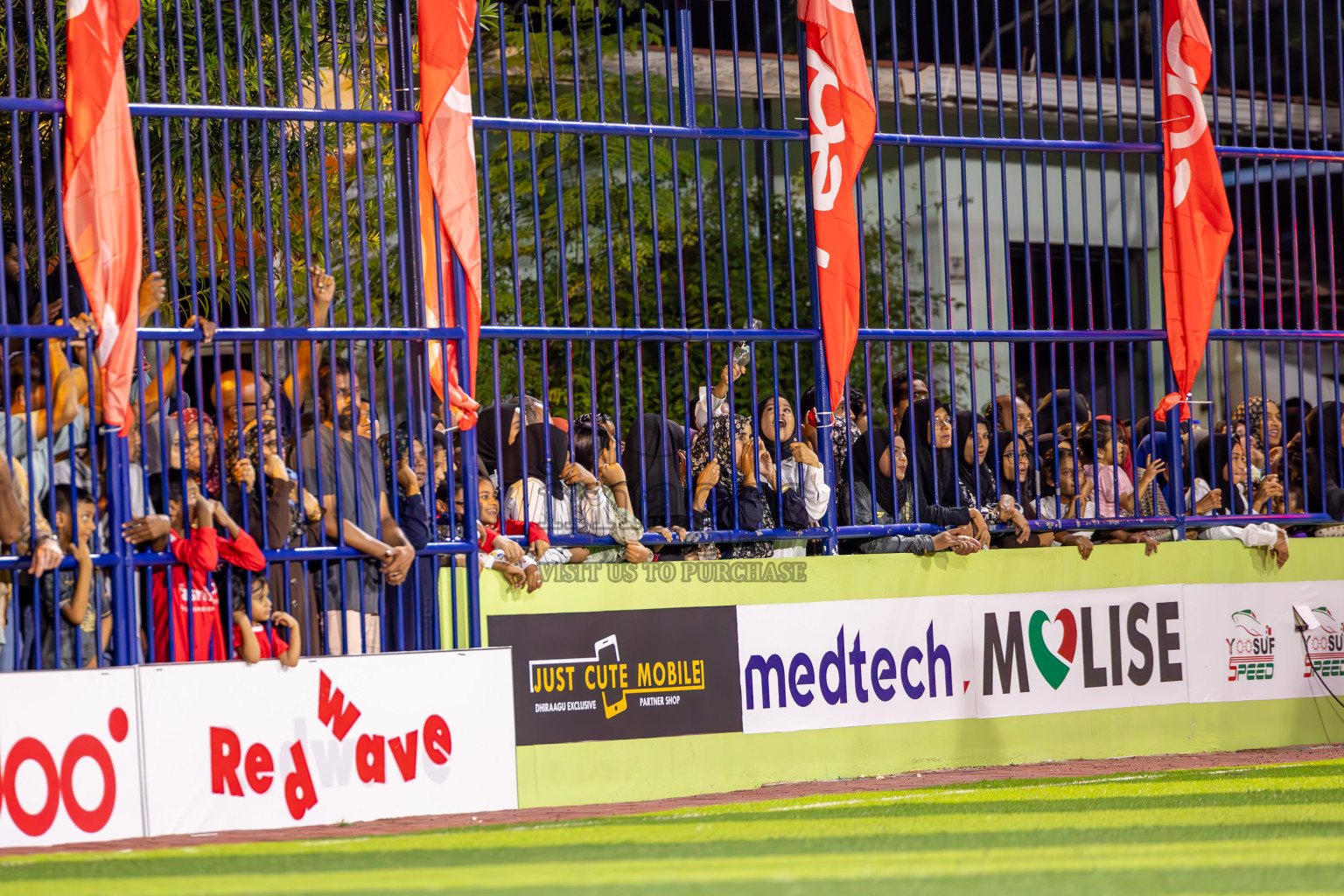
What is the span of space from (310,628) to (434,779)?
0.90 m

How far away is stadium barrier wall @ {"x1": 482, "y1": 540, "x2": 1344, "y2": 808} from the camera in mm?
7902

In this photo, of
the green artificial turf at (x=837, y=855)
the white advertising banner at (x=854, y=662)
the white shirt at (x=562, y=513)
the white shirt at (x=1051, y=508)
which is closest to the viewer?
the green artificial turf at (x=837, y=855)

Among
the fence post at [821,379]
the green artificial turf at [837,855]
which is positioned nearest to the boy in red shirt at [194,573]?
the green artificial turf at [837,855]

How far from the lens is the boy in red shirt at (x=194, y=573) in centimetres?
717

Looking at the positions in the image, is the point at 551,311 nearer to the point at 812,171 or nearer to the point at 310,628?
the point at 812,171

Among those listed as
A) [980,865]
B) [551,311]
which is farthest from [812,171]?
[551,311]

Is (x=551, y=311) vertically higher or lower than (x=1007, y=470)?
higher

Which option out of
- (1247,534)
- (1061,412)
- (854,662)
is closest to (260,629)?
(854,662)

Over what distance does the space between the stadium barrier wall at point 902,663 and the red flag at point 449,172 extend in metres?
1.14

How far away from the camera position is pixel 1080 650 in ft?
29.4

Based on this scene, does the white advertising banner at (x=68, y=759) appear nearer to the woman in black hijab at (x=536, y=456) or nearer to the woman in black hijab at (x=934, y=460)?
the woman in black hijab at (x=536, y=456)

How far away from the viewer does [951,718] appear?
8648 millimetres

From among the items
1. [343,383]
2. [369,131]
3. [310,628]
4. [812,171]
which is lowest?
[310,628]

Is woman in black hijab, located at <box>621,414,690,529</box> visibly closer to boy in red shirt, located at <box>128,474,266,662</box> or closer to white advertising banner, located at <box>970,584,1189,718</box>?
white advertising banner, located at <box>970,584,1189,718</box>
